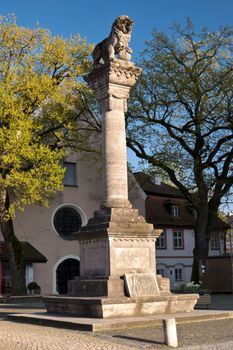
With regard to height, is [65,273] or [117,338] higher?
[65,273]

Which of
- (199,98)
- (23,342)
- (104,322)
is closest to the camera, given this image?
(23,342)

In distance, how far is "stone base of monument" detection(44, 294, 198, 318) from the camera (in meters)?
14.0

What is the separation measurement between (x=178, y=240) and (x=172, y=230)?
45.1 inches

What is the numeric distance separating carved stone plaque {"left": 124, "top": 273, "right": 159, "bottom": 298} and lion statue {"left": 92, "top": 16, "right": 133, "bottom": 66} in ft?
23.3

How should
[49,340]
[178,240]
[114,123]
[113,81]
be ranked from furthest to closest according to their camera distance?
[178,240]
[113,81]
[114,123]
[49,340]

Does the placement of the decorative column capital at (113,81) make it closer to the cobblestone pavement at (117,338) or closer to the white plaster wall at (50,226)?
the cobblestone pavement at (117,338)

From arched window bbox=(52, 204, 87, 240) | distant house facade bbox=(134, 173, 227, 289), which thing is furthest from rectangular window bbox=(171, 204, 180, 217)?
arched window bbox=(52, 204, 87, 240)

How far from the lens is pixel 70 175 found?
129 feet

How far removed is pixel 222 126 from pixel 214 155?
1.88 m

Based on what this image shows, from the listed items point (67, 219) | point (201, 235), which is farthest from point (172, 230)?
point (201, 235)

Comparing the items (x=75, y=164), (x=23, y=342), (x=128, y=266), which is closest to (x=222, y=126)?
(x=75, y=164)

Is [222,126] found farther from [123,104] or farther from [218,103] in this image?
[123,104]

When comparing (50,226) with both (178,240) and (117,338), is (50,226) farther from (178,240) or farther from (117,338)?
(117,338)

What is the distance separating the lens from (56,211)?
124 feet
